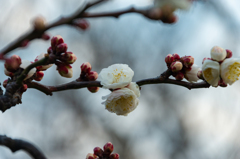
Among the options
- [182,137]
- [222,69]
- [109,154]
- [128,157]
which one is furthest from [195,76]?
[182,137]

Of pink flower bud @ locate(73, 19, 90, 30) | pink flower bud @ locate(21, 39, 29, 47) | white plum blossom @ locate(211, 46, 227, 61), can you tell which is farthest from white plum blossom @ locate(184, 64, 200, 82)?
pink flower bud @ locate(21, 39, 29, 47)

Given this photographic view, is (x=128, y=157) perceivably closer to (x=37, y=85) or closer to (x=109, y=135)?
(x=109, y=135)

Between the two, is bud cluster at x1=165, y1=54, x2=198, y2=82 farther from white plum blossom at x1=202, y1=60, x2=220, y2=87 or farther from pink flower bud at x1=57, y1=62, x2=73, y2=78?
pink flower bud at x1=57, y1=62, x2=73, y2=78

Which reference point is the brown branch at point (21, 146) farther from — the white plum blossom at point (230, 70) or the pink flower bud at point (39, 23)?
the white plum blossom at point (230, 70)

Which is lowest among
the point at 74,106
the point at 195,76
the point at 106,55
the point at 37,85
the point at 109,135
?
the point at 37,85

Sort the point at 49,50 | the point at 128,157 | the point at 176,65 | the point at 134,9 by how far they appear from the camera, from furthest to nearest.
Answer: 1. the point at 128,157
2. the point at 176,65
3. the point at 49,50
4. the point at 134,9

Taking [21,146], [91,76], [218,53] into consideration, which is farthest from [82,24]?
[218,53]

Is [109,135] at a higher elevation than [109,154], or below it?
higher

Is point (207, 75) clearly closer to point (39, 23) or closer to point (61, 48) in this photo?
point (61, 48)
